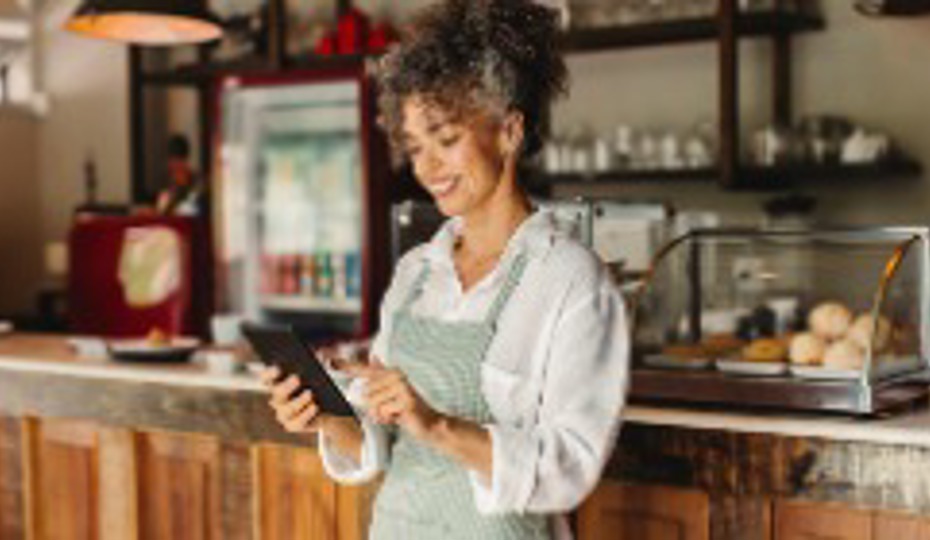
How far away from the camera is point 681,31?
16.1 ft

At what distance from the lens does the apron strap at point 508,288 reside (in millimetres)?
1837

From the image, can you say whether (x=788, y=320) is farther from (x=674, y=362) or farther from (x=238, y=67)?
(x=238, y=67)

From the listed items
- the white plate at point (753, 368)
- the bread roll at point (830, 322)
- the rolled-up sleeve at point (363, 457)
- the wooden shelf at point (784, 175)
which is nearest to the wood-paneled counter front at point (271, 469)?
the white plate at point (753, 368)

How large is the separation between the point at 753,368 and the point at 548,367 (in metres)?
0.82

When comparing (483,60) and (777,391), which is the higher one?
(483,60)

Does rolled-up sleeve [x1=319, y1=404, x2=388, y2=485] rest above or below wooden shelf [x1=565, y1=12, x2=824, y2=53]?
below

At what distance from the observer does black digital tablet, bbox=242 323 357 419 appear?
70.3 inches

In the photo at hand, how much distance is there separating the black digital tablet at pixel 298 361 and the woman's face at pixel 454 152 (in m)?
0.29

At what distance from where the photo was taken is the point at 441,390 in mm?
1874

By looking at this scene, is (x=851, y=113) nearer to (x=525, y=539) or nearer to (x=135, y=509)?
(x=135, y=509)

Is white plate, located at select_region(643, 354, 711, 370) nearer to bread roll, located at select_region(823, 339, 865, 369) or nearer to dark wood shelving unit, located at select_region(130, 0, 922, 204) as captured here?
bread roll, located at select_region(823, 339, 865, 369)

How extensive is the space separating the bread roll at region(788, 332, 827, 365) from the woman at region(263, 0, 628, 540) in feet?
2.32

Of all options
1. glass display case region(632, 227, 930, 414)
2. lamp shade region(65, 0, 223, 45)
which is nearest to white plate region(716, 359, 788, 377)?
glass display case region(632, 227, 930, 414)

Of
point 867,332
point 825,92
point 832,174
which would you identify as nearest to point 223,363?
point 867,332
